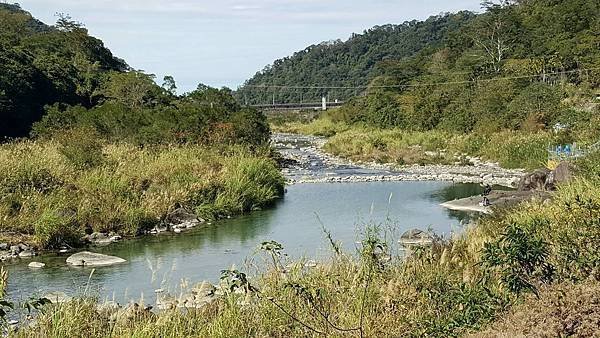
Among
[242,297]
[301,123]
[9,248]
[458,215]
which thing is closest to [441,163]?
[458,215]

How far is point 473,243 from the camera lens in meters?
9.20

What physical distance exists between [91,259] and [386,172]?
A: 19.1 metres

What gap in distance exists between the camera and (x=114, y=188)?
15.1 metres

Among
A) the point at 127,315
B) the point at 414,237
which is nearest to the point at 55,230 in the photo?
the point at 414,237

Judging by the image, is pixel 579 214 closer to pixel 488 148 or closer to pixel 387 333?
pixel 387 333

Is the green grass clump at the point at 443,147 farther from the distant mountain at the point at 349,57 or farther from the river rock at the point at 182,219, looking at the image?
the distant mountain at the point at 349,57

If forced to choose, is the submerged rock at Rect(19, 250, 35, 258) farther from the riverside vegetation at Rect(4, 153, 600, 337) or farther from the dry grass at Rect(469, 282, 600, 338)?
the dry grass at Rect(469, 282, 600, 338)

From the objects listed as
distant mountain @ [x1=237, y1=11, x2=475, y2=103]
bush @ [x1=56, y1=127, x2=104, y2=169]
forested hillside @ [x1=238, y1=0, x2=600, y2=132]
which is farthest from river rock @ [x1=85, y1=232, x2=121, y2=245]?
distant mountain @ [x1=237, y1=11, x2=475, y2=103]

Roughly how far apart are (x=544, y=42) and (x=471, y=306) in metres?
42.5

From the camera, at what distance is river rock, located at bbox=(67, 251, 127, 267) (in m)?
11.4

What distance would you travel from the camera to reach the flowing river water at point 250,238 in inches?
393

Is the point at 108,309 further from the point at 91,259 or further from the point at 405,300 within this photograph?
the point at 91,259

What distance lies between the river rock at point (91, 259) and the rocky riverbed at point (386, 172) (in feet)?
44.5

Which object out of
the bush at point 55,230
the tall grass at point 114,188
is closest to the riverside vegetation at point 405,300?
the bush at point 55,230
